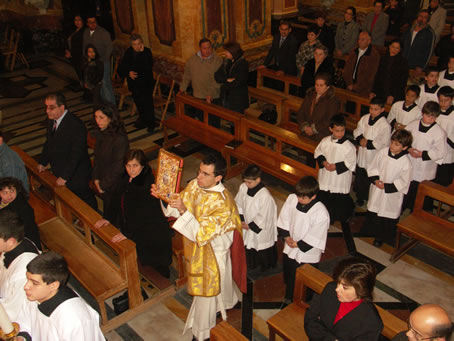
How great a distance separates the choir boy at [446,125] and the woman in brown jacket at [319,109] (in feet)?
4.45

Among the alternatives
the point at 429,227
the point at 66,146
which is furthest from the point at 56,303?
the point at 429,227

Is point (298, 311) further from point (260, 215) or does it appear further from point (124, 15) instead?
point (124, 15)

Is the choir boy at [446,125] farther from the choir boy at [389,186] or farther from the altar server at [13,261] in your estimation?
the altar server at [13,261]

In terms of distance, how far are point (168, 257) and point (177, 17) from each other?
6.20 meters

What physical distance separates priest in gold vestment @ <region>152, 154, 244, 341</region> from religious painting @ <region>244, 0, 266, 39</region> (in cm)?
715

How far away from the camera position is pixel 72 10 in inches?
502

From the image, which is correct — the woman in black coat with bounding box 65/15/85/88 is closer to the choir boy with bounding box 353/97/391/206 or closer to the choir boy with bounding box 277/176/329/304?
the choir boy with bounding box 353/97/391/206

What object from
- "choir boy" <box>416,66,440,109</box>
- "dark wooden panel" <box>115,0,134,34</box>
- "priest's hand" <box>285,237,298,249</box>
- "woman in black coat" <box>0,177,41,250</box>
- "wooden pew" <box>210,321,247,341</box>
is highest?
"dark wooden panel" <box>115,0,134,34</box>

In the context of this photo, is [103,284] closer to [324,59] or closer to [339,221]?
[339,221]

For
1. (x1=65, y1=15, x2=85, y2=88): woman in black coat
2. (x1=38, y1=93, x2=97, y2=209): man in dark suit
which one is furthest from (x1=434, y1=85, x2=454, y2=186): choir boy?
(x1=65, y1=15, x2=85, y2=88): woman in black coat

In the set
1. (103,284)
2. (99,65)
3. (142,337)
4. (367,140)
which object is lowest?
(142,337)

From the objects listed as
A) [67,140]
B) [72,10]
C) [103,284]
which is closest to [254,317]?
[103,284]

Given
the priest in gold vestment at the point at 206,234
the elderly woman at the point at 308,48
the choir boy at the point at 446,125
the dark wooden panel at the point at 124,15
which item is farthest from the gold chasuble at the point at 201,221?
the dark wooden panel at the point at 124,15

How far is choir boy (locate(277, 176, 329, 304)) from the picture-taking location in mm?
4344
